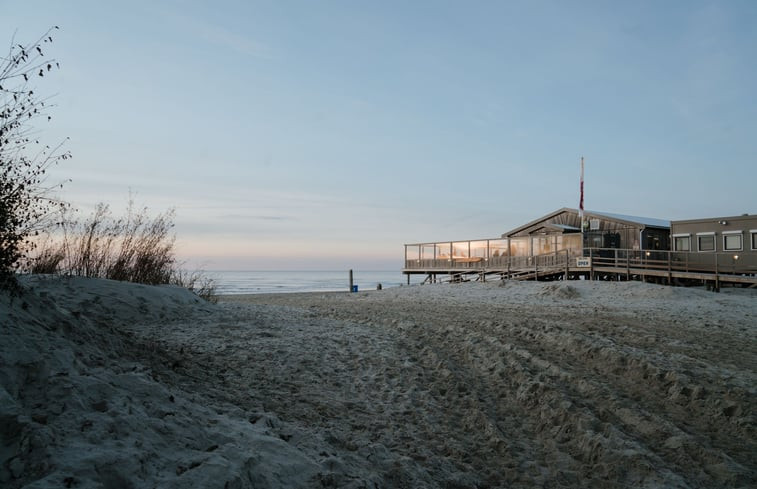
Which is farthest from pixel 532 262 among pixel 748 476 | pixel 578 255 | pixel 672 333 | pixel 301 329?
pixel 748 476

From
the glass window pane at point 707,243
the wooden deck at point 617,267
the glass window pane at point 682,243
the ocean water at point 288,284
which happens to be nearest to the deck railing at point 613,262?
the wooden deck at point 617,267

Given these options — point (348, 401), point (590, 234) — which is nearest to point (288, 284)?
point (590, 234)

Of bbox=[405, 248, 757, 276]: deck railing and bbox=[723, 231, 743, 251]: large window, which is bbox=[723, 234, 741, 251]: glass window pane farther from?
bbox=[405, 248, 757, 276]: deck railing

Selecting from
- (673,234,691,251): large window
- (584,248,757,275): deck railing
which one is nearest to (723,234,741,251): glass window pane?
(584,248,757,275): deck railing

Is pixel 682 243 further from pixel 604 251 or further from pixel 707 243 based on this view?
pixel 604 251

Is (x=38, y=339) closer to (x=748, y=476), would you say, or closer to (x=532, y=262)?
(x=748, y=476)

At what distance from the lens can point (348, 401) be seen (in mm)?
5098

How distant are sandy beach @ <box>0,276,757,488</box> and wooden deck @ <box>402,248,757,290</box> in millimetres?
14516

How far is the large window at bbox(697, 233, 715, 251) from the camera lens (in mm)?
26094

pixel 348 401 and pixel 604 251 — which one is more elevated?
pixel 604 251

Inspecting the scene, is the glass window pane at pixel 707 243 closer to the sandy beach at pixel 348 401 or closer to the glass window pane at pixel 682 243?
the glass window pane at pixel 682 243

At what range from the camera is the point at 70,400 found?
2.85 metres

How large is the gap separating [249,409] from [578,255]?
2682cm

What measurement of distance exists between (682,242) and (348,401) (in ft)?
93.8
